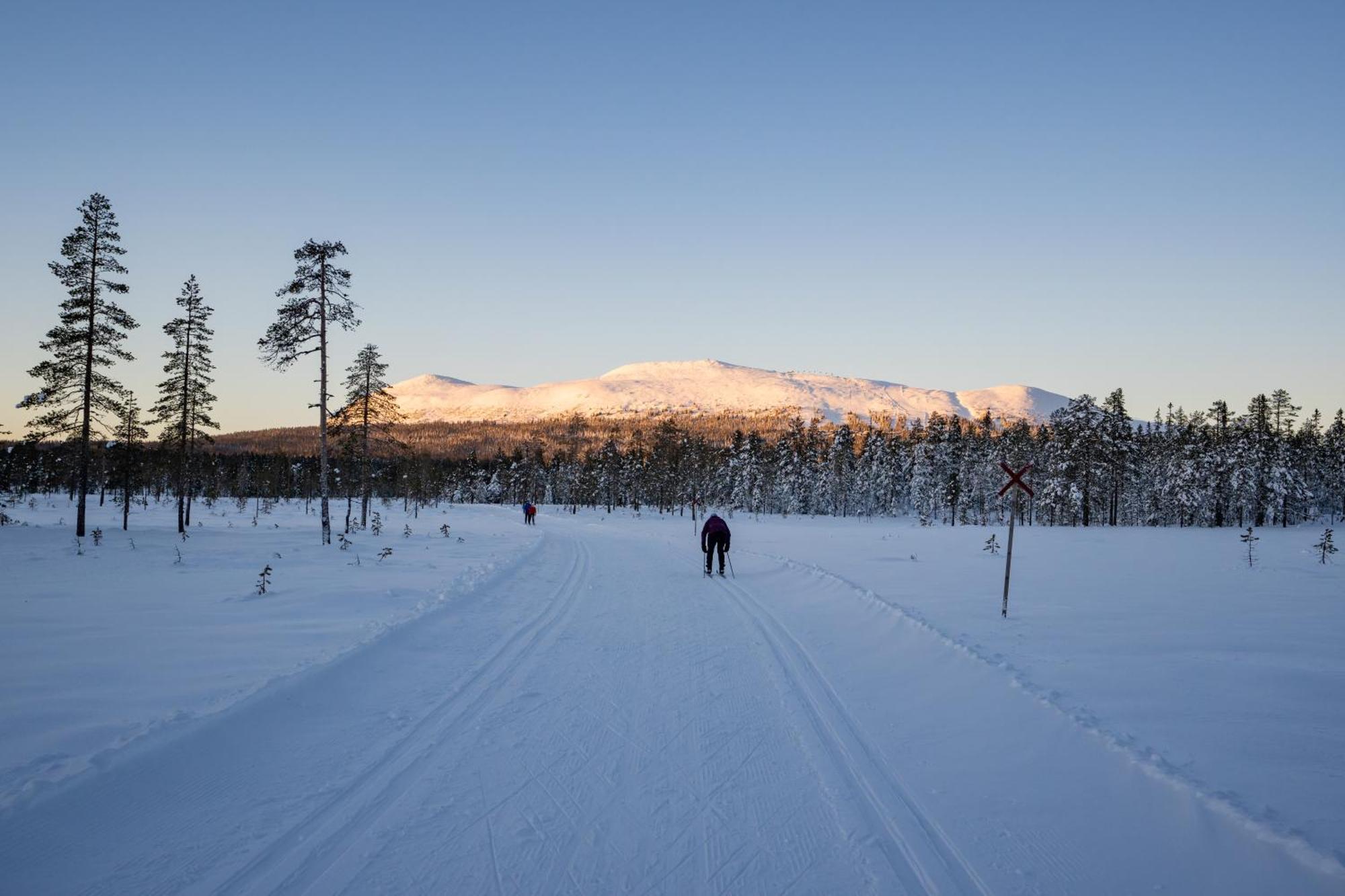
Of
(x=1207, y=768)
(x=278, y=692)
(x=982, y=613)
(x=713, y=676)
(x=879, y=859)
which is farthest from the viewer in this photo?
(x=982, y=613)

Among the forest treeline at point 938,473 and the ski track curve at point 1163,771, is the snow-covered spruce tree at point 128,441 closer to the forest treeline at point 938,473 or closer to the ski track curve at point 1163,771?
the forest treeline at point 938,473

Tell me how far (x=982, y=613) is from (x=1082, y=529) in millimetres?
37032

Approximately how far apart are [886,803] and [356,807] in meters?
3.77

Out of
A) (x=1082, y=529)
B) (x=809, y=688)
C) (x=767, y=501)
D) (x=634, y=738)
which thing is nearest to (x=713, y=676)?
(x=809, y=688)

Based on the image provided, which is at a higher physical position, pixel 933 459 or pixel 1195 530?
pixel 933 459

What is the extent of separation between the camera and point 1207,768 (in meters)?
4.63

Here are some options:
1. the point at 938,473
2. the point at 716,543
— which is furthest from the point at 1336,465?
the point at 716,543

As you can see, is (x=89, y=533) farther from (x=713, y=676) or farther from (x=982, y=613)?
(x=982, y=613)

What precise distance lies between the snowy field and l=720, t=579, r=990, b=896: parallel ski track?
0.09ft

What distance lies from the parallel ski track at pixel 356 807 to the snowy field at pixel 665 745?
0.03 m

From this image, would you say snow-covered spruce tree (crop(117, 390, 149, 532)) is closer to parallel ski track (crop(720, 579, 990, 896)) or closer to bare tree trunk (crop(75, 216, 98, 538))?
bare tree trunk (crop(75, 216, 98, 538))

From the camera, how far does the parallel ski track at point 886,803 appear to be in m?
3.64

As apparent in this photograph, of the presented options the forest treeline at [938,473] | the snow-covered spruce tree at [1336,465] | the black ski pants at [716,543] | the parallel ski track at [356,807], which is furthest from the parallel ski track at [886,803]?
the snow-covered spruce tree at [1336,465]

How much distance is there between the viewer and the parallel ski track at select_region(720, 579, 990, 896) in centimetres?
364
